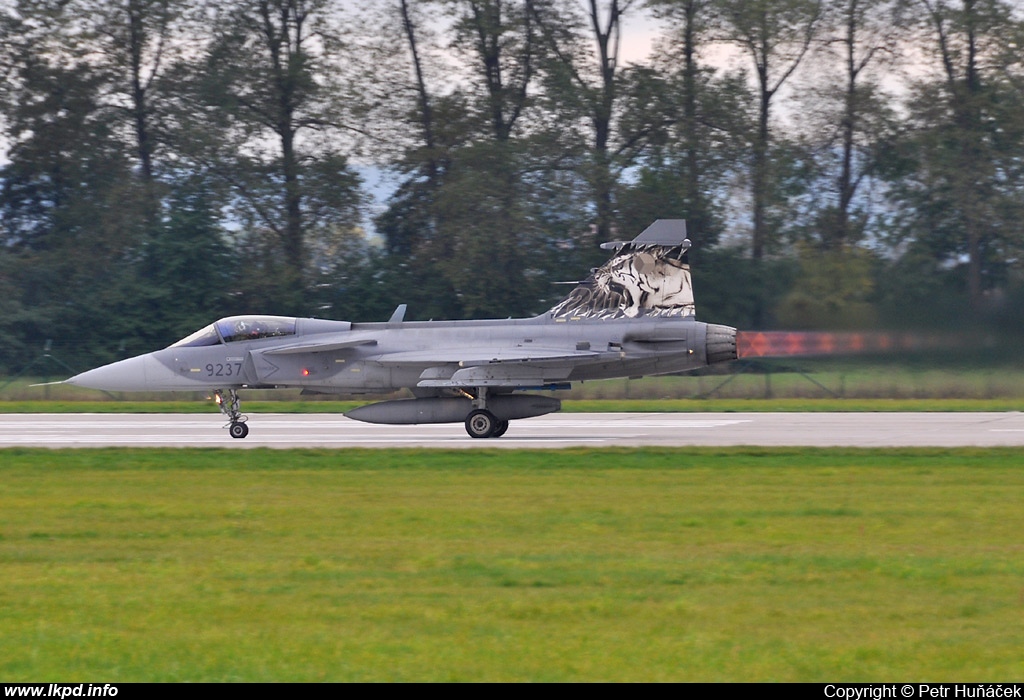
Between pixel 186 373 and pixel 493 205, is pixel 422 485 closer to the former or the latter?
pixel 186 373

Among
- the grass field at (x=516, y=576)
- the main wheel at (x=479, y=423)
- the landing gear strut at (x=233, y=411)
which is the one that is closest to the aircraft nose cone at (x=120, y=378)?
the landing gear strut at (x=233, y=411)

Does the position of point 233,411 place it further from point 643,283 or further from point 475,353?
point 643,283

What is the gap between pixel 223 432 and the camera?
963 inches

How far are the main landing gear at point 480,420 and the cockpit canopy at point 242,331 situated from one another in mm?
4045

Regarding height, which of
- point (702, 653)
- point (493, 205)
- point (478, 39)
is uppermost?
A: point (478, 39)

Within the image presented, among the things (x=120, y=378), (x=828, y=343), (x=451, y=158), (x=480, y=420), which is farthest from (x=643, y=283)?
(x=451, y=158)

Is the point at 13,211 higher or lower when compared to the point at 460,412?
higher

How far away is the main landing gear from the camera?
73.3ft

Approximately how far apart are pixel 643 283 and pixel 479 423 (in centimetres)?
407

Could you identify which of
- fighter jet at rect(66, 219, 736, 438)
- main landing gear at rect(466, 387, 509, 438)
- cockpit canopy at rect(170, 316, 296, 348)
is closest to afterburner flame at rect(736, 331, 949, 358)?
fighter jet at rect(66, 219, 736, 438)

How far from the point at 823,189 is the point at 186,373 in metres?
32.8

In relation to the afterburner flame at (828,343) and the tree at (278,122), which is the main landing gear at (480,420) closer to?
the afterburner flame at (828,343)

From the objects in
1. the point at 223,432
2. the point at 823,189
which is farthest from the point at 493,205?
the point at 223,432

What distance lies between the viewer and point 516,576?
870 cm
